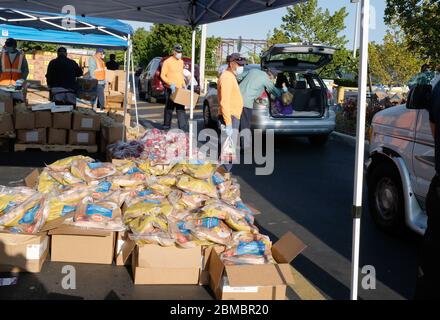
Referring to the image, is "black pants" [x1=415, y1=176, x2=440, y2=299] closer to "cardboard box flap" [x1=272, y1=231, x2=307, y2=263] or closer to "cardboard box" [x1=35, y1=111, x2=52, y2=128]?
"cardboard box flap" [x1=272, y1=231, x2=307, y2=263]

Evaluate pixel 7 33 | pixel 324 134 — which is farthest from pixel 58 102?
pixel 324 134

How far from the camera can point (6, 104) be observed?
996 cm

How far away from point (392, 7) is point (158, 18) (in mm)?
10314

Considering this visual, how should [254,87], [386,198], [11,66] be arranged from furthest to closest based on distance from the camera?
[11,66], [254,87], [386,198]

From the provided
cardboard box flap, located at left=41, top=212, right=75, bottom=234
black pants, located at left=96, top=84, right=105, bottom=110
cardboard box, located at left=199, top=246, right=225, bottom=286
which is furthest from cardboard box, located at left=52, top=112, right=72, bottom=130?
cardboard box, located at left=199, top=246, right=225, bottom=286

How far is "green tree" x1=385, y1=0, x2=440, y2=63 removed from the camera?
14148 mm

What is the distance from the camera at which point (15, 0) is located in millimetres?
7230

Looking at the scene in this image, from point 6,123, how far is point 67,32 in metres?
3.42

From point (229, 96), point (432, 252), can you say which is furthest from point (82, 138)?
point (432, 252)

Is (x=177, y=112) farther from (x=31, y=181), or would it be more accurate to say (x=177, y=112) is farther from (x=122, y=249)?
(x=122, y=249)

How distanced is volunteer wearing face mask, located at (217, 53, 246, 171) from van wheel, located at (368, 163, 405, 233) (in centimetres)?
264

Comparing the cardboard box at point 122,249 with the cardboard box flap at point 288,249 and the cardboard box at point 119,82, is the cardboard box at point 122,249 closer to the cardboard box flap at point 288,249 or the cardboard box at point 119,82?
the cardboard box flap at point 288,249

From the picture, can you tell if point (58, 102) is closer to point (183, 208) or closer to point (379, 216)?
point (183, 208)

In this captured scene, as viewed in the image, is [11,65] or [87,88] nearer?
[11,65]
